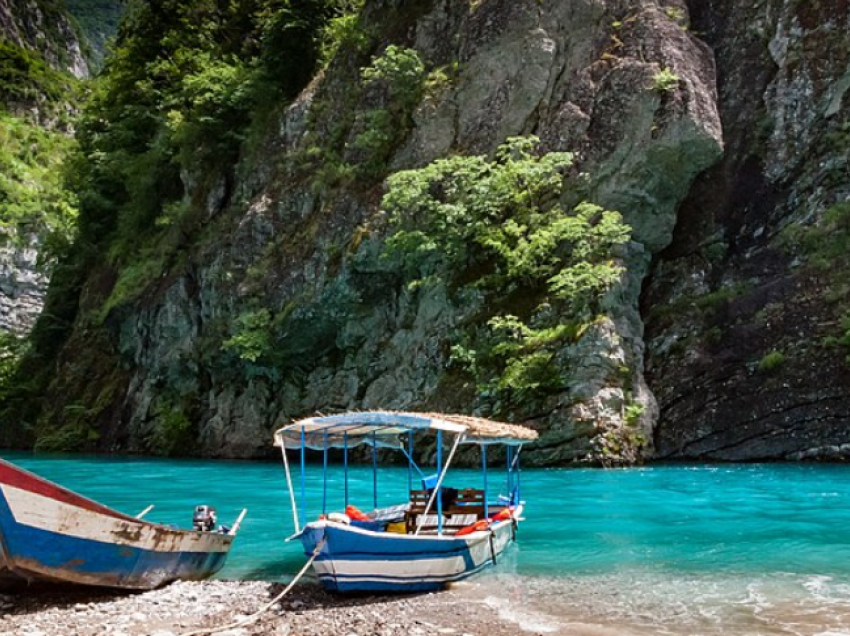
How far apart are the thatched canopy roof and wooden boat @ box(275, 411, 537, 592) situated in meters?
0.02

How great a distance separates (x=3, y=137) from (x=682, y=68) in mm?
59372

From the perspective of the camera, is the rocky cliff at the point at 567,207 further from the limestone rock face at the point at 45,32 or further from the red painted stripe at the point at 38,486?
the limestone rock face at the point at 45,32

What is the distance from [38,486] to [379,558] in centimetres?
441

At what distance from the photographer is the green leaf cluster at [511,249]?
27.9m

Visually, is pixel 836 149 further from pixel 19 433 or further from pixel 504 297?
pixel 19 433

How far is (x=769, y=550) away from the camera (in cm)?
1368

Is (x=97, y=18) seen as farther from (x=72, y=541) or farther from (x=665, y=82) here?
(x=72, y=541)

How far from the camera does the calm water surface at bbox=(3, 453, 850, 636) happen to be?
9.92 meters

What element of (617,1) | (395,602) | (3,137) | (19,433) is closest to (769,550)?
(395,602)

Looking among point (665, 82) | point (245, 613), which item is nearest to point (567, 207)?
point (665, 82)

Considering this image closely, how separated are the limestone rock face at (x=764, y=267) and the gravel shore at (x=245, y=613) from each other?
1859 cm

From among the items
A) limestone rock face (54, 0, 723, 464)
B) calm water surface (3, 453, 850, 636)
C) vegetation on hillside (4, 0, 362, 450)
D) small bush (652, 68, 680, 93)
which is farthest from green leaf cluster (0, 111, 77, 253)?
small bush (652, 68, 680, 93)

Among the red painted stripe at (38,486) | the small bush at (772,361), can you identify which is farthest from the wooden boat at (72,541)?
A: the small bush at (772,361)

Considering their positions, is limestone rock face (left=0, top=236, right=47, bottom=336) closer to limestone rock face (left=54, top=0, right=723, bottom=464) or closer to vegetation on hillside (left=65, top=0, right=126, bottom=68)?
limestone rock face (left=54, top=0, right=723, bottom=464)
